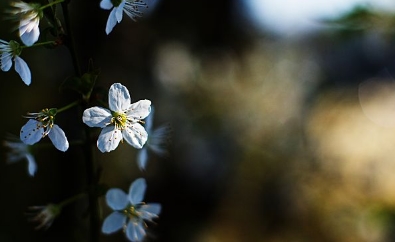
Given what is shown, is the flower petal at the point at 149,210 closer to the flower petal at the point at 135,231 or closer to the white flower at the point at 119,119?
the flower petal at the point at 135,231

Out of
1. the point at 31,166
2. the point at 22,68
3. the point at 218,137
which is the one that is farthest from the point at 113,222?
the point at 218,137

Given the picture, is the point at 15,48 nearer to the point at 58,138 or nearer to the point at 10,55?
the point at 10,55

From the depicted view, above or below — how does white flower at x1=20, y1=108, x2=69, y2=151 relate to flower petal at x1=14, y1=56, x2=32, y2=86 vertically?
below

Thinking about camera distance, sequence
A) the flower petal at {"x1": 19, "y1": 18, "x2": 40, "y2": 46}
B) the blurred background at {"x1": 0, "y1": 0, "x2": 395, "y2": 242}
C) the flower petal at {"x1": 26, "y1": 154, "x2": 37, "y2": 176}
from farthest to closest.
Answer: the blurred background at {"x1": 0, "y1": 0, "x2": 395, "y2": 242}
the flower petal at {"x1": 26, "y1": 154, "x2": 37, "y2": 176}
the flower petal at {"x1": 19, "y1": 18, "x2": 40, "y2": 46}

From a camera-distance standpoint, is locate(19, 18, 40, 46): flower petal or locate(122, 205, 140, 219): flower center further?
locate(122, 205, 140, 219): flower center

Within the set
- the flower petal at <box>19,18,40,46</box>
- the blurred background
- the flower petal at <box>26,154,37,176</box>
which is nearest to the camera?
the flower petal at <box>19,18,40,46</box>

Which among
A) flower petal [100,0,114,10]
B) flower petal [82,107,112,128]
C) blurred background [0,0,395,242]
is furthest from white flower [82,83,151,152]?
blurred background [0,0,395,242]

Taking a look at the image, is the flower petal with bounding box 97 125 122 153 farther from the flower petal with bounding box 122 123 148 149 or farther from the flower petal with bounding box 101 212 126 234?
the flower petal with bounding box 101 212 126 234
